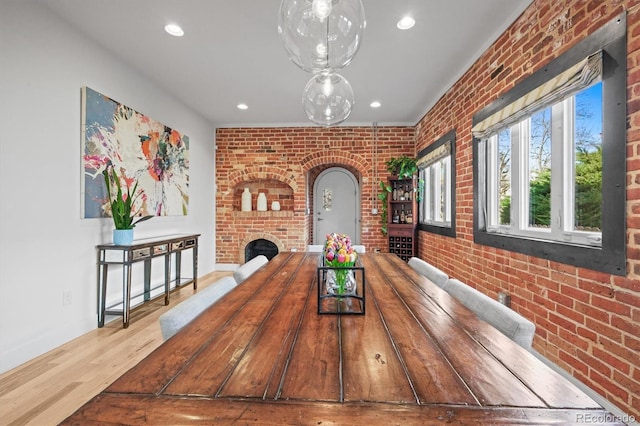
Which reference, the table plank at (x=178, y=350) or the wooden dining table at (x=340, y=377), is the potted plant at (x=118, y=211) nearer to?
the table plank at (x=178, y=350)

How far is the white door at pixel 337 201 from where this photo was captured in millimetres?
6508

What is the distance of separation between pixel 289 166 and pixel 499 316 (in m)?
4.64

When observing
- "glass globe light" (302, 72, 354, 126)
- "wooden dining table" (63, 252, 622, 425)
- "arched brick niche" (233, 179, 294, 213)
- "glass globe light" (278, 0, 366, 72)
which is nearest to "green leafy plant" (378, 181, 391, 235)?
"arched brick niche" (233, 179, 294, 213)

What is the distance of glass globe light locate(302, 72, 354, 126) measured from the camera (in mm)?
1967

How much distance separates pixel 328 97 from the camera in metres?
2.02

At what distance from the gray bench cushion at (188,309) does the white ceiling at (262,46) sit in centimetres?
218

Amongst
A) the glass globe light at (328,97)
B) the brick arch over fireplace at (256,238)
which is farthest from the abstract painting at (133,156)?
the glass globe light at (328,97)

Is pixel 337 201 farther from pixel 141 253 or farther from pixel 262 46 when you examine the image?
pixel 141 253

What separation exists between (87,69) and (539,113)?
3.96 m

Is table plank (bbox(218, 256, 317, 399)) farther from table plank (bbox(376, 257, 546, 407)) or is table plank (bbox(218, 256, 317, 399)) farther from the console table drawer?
the console table drawer

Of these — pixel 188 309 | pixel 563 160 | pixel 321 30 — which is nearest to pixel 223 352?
pixel 188 309

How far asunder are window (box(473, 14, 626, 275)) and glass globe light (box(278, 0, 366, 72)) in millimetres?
1414

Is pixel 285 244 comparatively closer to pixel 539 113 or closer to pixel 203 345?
pixel 539 113

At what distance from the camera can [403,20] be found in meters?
2.49
